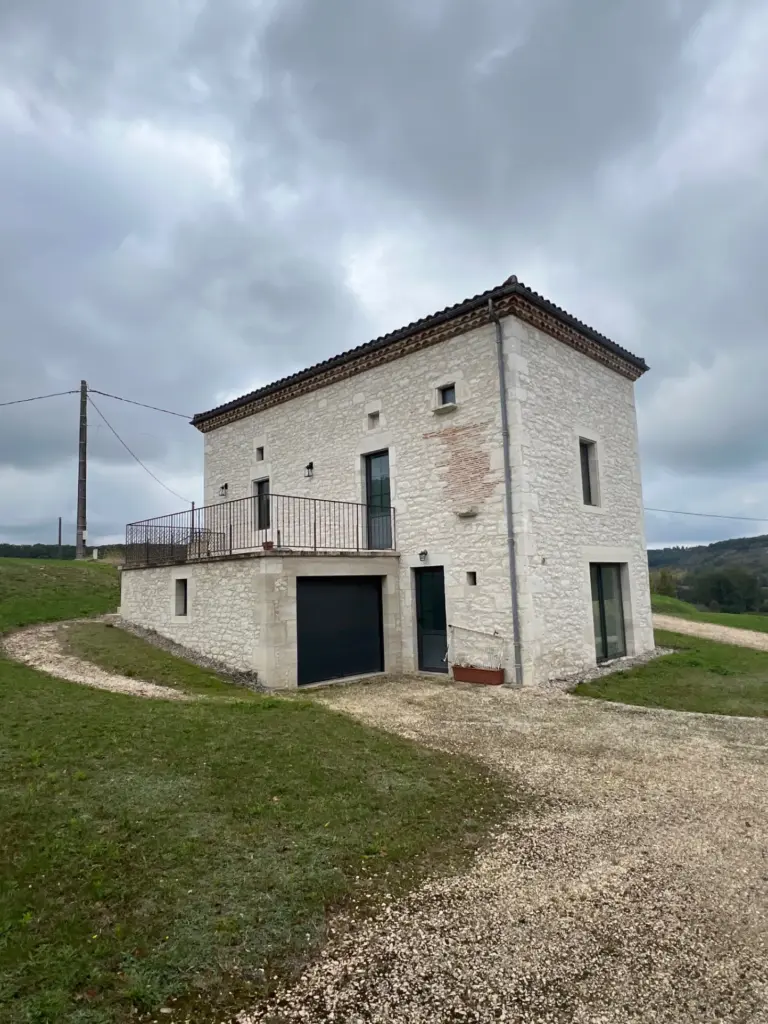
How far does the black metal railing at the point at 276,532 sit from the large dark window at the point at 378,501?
0.07ft

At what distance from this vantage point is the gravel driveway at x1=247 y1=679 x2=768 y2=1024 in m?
2.56

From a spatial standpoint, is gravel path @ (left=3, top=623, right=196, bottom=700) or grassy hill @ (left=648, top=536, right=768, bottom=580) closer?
gravel path @ (left=3, top=623, right=196, bottom=700)

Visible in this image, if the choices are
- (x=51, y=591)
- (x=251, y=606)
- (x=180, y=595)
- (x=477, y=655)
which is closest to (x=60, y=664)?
(x=180, y=595)

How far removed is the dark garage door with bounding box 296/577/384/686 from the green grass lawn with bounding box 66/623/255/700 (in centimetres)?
145

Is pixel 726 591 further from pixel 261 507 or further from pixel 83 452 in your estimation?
pixel 83 452

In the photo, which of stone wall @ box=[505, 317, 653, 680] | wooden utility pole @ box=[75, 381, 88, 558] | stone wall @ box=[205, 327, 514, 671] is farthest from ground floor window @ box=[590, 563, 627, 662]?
wooden utility pole @ box=[75, 381, 88, 558]

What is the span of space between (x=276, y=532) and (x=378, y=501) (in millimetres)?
3042

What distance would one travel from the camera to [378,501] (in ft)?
42.4

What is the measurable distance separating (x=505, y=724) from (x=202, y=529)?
9564 millimetres

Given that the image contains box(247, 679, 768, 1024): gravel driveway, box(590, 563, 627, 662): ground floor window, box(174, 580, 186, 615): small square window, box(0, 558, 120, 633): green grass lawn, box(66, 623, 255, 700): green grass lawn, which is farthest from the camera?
box(0, 558, 120, 633): green grass lawn

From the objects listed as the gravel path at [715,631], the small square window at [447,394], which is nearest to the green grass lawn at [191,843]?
the small square window at [447,394]

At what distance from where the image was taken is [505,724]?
756 cm

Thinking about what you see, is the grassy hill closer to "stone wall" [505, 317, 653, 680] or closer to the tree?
the tree

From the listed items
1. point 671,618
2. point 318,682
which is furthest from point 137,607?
point 671,618
